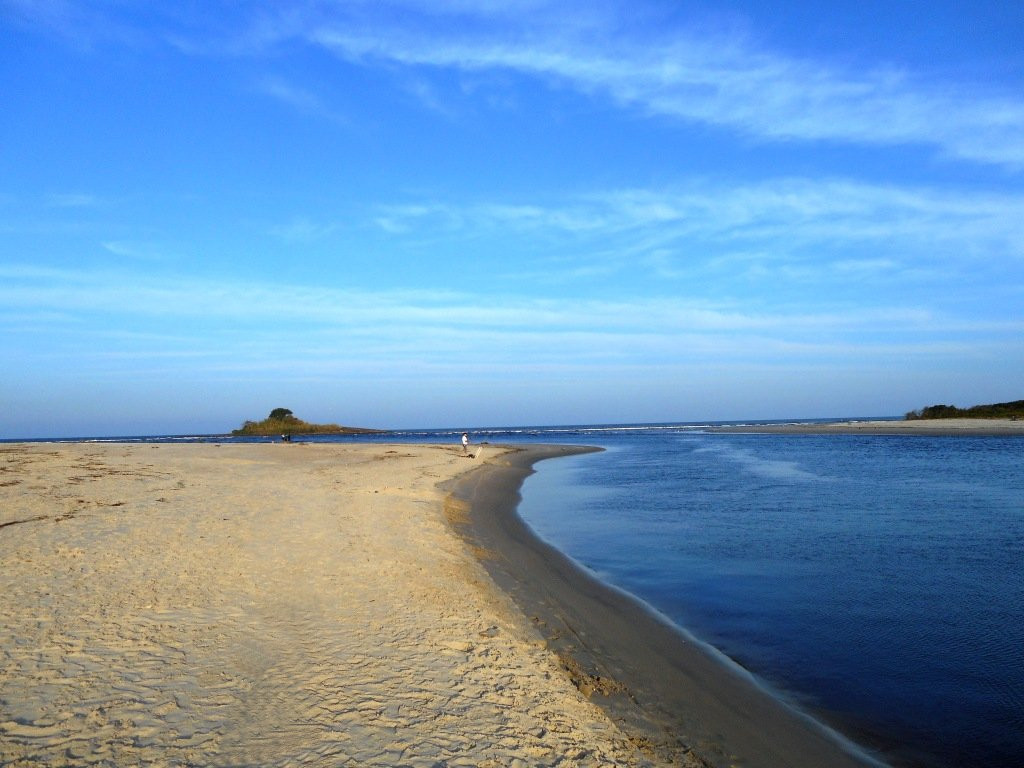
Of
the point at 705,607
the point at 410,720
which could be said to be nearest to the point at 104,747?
the point at 410,720

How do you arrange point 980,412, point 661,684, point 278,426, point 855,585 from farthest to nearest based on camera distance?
point 278,426 → point 980,412 → point 855,585 → point 661,684

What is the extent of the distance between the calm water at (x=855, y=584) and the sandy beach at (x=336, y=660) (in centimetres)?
84

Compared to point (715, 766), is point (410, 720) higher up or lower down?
higher up

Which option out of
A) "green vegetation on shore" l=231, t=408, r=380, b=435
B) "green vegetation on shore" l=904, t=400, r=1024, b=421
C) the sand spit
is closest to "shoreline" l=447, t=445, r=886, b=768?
the sand spit

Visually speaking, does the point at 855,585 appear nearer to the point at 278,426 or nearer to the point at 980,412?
the point at 980,412

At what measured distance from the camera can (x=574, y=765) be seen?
4.80 meters

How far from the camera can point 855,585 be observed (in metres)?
10.7

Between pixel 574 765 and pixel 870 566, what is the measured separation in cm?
923

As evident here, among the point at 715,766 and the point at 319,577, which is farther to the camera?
the point at 319,577

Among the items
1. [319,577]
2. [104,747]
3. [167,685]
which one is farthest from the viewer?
[319,577]

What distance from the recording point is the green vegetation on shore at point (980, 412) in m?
78.9

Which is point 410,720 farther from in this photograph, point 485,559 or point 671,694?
point 485,559

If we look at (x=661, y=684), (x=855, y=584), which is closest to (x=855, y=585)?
(x=855, y=584)

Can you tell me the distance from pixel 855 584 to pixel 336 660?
832cm
